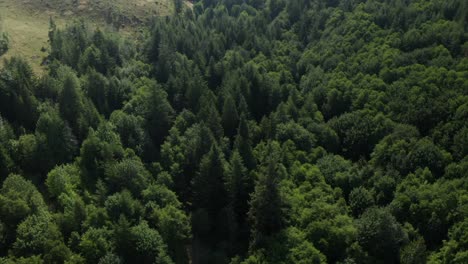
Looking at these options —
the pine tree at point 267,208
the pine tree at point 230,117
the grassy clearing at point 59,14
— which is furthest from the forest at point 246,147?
the grassy clearing at point 59,14

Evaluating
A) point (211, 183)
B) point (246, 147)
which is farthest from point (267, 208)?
point (246, 147)

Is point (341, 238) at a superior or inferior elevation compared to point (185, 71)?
inferior

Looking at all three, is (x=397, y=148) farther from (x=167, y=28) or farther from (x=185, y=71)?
→ (x=167, y=28)

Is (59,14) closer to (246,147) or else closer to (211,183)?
(246,147)

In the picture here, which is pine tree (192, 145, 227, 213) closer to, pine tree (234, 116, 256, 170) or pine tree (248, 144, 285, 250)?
pine tree (234, 116, 256, 170)

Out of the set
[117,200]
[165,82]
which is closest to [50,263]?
[117,200]

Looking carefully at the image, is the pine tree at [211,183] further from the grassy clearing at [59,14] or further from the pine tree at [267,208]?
the grassy clearing at [59,14]
